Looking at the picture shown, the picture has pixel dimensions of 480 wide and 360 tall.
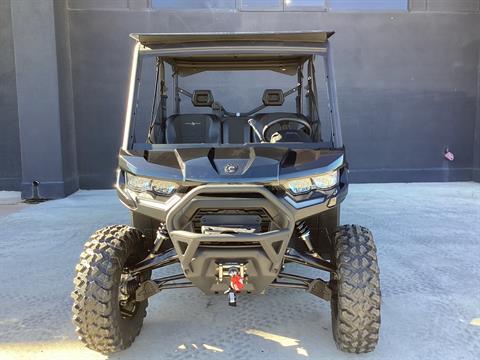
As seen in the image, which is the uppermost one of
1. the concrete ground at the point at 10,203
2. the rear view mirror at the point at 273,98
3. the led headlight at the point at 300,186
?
the rear view mirror at the point at 273,98

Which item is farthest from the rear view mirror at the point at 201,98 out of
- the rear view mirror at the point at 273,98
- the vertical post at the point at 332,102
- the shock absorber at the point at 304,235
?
the shock absorber at the point at 304,235

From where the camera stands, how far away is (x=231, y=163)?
2.23m

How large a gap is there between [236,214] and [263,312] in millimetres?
1073

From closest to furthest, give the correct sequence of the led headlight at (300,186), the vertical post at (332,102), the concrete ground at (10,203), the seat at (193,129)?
the led headlight at (300,186)
the vertical post at (332,102)
the seat at (193,129)
the concrete ground at (10,203)

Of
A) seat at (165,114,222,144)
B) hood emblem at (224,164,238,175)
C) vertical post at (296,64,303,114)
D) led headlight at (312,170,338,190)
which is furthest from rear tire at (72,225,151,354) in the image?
vertical post at (296,64,303,114)

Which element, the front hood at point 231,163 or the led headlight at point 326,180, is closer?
the front hood at point 231,163

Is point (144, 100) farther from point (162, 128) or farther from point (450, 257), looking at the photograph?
point (450, 257)

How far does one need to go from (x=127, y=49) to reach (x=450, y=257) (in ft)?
21.6

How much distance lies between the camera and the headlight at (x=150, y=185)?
2238 millimetres

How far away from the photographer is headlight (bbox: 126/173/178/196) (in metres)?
2.24

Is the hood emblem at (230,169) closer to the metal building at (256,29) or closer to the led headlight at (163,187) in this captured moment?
the led headlight at (163,187)

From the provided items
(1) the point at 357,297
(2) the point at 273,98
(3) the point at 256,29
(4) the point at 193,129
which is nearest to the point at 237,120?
(4) the point at 193,129

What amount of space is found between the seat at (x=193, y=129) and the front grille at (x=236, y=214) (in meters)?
1.04

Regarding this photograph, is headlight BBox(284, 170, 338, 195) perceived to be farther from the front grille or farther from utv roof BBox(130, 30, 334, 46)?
utv roof BBox(130, 30, 334, 46)
